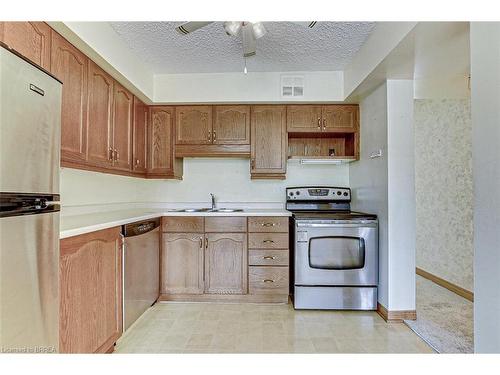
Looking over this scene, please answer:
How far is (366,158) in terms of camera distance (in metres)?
2.91

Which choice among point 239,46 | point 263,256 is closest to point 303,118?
point 239,46

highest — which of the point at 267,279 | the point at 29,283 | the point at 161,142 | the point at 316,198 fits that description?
the point at 161,142

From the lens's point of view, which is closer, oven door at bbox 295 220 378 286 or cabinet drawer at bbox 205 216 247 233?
oven door at bbox 295 220 378 286

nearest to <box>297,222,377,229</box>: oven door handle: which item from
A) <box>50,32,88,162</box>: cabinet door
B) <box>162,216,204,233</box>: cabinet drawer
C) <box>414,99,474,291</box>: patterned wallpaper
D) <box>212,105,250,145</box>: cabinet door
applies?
<box>162,216,204,233</box>: cabinet drawer

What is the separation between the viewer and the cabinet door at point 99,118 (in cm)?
210

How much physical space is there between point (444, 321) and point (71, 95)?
327cm

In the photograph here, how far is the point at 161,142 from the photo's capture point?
10.4 ft

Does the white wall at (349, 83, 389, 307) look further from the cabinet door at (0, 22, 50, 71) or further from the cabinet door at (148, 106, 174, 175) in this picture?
the cabinet door at (0, 22, 50, 71)

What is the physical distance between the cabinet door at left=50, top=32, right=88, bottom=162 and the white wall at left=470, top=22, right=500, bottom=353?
7.28 feet

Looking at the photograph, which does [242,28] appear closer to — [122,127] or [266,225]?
A: [122,127]

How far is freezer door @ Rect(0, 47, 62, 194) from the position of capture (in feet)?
3.02
